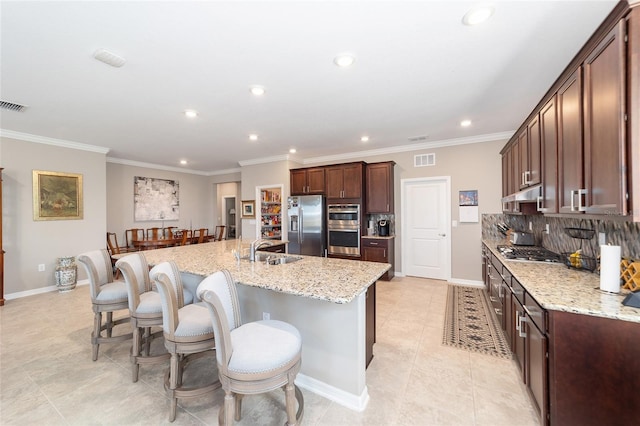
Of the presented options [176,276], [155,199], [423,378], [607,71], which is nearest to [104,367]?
[176,276]

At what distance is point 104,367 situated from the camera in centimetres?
238

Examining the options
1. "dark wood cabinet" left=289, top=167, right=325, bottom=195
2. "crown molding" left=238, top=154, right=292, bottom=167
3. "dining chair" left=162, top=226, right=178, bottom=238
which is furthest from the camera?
"dining chair" left=162, top=226, right=178, bottom=238

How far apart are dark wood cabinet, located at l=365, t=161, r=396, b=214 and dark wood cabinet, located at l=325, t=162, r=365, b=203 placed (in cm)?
22

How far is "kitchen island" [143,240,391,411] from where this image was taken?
70.8 inches

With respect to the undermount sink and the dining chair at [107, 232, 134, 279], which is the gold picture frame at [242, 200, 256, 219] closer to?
the dining chair at [107, 232, 134, 279]

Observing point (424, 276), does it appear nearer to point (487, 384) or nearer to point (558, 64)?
point (487, 384)

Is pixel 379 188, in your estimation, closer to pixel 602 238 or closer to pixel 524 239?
pixel 524 239

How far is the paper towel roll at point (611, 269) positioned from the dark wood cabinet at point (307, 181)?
4.39 m

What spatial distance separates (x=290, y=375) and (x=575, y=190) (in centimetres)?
224

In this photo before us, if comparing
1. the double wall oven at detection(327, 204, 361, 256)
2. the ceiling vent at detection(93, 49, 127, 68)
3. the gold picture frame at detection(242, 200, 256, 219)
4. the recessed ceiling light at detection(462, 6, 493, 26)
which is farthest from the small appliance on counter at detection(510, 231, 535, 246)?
the gold picture frame at detection(242, 200, 256, 219)

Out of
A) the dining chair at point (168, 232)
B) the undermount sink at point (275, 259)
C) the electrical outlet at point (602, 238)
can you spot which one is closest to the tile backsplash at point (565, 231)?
the electrical outlet at point (602, 238)

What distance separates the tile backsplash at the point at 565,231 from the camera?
1.91 m

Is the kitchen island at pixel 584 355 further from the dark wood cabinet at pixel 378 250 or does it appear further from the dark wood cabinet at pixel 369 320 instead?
the dark wood cabinet at pixel 378 250

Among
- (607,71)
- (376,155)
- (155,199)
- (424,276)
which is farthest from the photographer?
(155,199)
